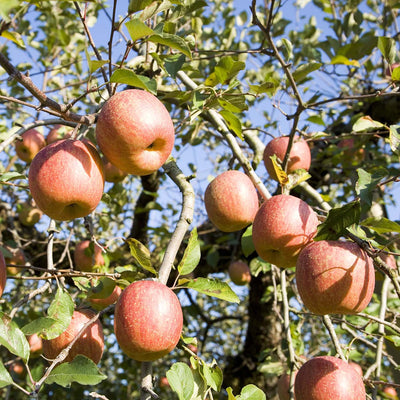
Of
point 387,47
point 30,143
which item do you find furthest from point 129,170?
point 30,143

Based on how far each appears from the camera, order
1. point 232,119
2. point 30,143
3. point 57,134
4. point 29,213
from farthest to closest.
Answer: point 29,213 → point 30,143 → point 57,134 → point 232,119

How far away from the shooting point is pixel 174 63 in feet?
4.89

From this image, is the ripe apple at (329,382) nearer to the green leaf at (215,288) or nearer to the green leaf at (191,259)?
the green leaf at (215,288)

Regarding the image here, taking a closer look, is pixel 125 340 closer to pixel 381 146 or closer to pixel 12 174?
pixel 12 174

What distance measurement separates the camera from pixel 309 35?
391 centimetres

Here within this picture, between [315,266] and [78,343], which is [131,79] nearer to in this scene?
[315,266]

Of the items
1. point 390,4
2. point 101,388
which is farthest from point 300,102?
point 101,388

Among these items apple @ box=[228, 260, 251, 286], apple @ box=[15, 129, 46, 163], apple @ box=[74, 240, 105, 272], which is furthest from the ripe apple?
apple @ box=[15, 129, 46, 163]

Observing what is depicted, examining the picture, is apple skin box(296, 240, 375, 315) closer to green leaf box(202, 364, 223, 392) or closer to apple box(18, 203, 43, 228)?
green leaf box(202, 364, 223, 392)

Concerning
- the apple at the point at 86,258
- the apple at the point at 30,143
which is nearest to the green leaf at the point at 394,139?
the apple at the point at 86,258

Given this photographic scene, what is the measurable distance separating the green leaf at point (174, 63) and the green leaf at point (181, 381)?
89cm

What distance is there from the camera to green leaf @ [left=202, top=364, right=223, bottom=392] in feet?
3.86

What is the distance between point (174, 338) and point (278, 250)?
0.43 metres

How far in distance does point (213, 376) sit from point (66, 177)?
656mm
